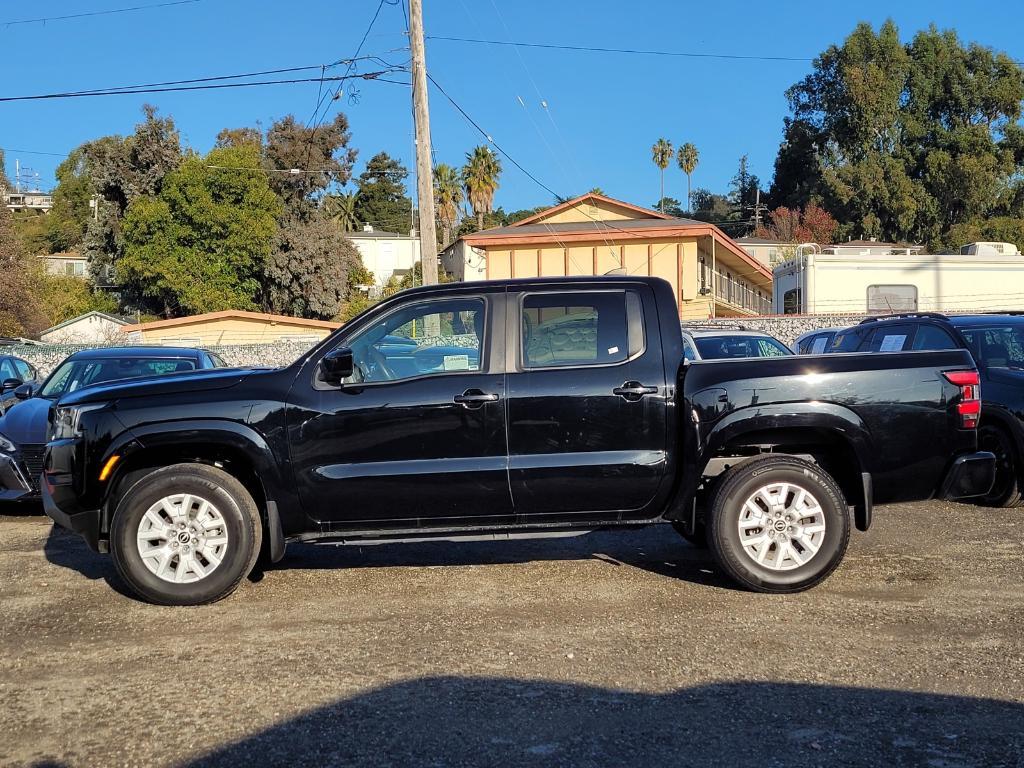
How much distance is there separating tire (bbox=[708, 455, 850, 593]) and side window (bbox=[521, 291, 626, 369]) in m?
1.12

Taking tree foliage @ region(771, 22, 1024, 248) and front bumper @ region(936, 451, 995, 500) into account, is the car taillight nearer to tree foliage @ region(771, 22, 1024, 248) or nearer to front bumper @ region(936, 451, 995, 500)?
front bumper @ region(936, 451, 995, 500)

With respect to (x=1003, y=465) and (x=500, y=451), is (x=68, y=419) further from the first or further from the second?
(x=1003, y=465)

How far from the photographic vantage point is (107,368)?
1080cm

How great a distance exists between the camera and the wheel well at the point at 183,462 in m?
5.92

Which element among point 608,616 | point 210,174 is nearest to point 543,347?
point 608,616

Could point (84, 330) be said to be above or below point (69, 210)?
below

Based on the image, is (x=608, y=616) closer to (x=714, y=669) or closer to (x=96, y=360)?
(x=714, y=669)

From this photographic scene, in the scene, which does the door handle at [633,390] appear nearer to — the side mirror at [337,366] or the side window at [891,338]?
the side mirror at [337,366]

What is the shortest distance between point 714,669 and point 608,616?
988 millimetres

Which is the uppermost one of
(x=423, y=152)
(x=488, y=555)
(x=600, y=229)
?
(x=600, y=229)

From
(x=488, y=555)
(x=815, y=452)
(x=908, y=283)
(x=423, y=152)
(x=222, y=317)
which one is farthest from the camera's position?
(x=222, y=317)

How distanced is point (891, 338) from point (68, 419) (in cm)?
787

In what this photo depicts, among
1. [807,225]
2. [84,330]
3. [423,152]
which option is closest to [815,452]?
[423,152]

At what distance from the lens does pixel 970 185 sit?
59.2 m
